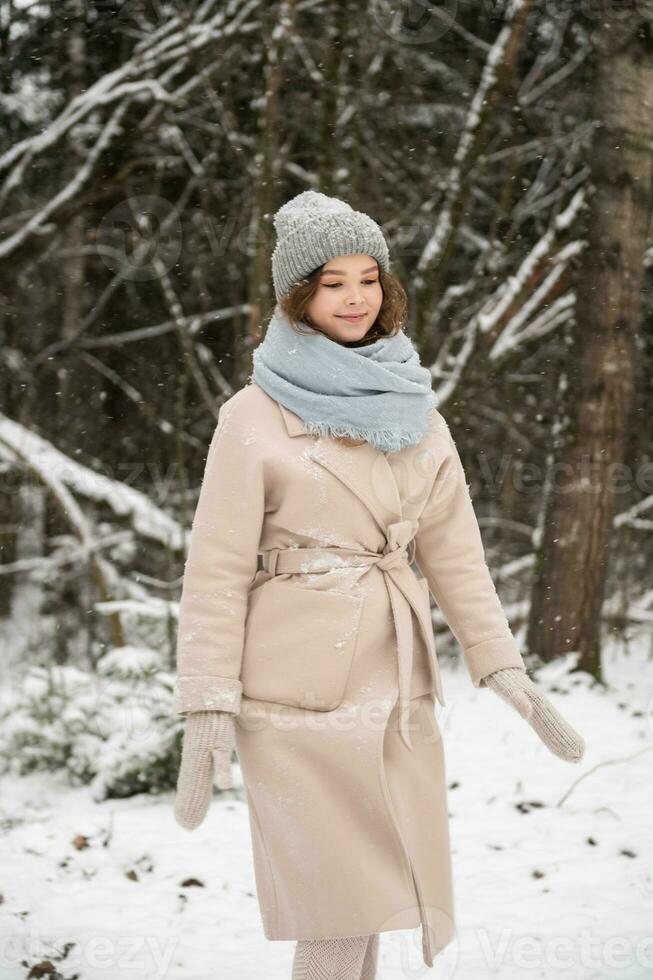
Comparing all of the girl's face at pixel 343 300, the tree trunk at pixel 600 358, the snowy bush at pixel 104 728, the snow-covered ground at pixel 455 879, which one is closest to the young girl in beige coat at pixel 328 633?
the girl's face at pixel 343 300

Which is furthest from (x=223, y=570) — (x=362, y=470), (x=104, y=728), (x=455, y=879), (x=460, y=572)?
(x=104, y=728)

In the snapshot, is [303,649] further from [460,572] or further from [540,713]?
[540,713]

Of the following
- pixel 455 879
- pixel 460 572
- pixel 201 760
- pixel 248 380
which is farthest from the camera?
pixel 248 380

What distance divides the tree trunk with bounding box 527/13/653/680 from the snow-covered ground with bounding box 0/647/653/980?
998 millimetres

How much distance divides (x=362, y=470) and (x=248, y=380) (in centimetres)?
389

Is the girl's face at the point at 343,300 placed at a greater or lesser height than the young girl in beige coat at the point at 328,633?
A: greater

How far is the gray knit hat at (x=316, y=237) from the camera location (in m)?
2.25

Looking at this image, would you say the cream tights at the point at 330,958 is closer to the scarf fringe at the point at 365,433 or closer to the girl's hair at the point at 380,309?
the scarf fringe at the point at 365,433

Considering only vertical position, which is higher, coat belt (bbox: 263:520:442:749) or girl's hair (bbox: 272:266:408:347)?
girl's hair (bbox: 272:266:408:347)

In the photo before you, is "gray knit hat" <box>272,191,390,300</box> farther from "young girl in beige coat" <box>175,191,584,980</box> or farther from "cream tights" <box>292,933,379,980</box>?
"cream tights" <box>292,933,379,980</box>

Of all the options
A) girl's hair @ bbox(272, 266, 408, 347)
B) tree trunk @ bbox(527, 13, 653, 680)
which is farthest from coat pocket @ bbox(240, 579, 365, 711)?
tree trunk @ bbox(527, 13, 653, 680)

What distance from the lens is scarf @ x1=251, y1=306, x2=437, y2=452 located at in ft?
7.24

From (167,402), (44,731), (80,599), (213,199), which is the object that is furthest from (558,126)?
(44,731)

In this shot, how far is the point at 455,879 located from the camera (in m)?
3.51
